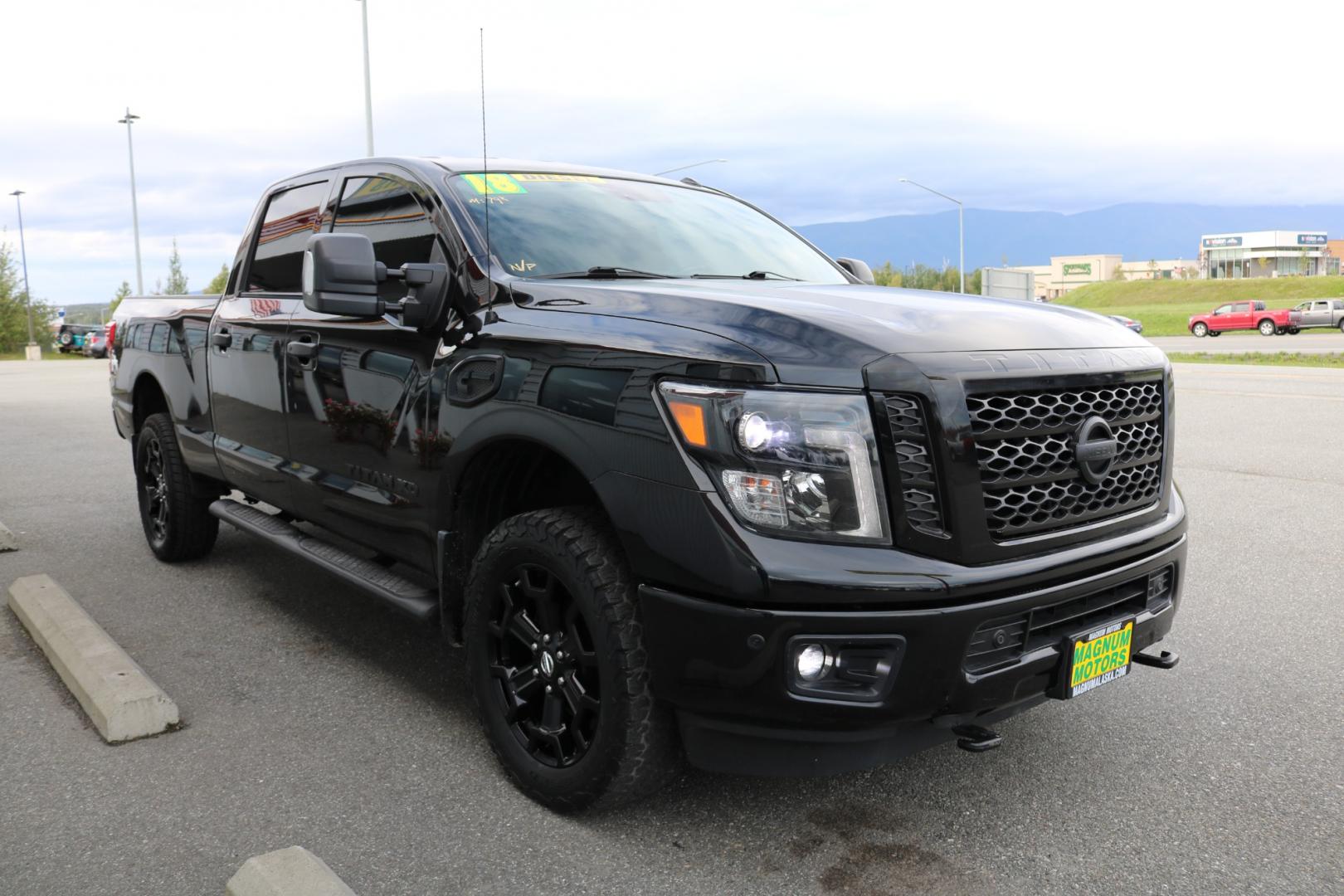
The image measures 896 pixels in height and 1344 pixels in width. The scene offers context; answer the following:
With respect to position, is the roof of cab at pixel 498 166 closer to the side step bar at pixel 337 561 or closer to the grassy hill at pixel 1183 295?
the side step bar at pixel 337 561

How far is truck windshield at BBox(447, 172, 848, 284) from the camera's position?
3.78 meters

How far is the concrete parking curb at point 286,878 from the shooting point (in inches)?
98.1

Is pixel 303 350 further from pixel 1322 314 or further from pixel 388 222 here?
pixel 1322 314

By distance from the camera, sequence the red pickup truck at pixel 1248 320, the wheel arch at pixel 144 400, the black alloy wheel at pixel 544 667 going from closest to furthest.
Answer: the black alloy wheel at pixel 544 667 < the wheel arch at pixel 144 400 < the red pickup truck at pixel 1248 320

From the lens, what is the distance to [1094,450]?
289 centimetres

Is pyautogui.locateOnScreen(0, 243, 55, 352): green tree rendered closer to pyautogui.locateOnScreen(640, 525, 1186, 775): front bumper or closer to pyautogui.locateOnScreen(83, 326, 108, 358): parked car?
pyautogui.locateOnScreen(83, 326, 108, 358): parked car

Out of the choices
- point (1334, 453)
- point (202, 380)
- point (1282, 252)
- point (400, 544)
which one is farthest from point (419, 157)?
point (1282, 252)

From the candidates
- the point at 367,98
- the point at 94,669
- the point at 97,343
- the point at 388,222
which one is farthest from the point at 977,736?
the point at 97,343

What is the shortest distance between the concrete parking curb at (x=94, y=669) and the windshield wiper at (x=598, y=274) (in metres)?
1.89

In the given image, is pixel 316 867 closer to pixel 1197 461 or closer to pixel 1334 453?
pixel 1197 461

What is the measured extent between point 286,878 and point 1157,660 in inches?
93.9

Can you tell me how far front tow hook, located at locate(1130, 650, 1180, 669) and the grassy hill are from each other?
180 ft

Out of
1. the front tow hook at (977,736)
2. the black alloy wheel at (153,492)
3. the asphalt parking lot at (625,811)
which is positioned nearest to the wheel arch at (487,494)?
the asphalt parking lot at (625,811)

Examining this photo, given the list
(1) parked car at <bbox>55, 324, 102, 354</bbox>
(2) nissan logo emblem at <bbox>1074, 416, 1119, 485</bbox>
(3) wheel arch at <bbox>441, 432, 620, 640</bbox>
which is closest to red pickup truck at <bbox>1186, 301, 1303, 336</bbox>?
(2) nissan logo emblem at <bbox>1074, 416, 1119, 485</bbox>
